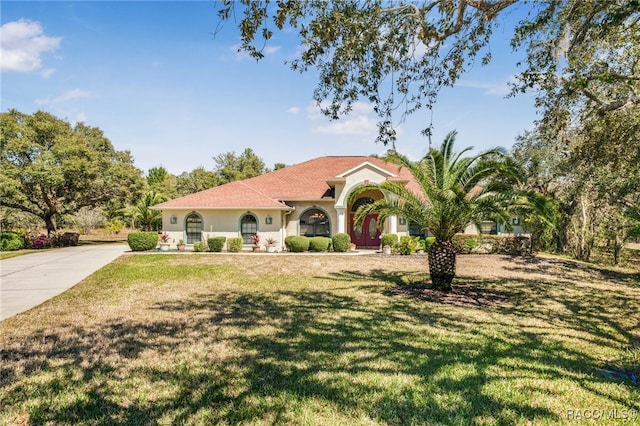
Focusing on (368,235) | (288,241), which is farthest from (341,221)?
(288,241)

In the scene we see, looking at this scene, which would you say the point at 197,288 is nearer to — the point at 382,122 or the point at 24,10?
the point at 382,122

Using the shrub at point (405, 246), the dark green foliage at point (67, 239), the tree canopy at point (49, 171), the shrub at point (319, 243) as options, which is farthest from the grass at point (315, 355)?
the dark green foliage at point (67, 239)

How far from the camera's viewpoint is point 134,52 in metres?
11.1

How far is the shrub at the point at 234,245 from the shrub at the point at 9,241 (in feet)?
51.3

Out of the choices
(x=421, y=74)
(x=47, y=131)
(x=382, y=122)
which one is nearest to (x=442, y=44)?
(x=421, y=74)

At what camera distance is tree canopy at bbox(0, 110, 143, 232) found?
2575 cm

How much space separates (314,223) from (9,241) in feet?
71.4

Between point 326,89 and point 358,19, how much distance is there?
179cm

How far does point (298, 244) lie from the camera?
23781 millimetres

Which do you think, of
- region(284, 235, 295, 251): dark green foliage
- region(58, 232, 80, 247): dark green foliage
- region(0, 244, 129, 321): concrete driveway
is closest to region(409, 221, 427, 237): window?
region(284, 235, 295, 251): dark green foliage

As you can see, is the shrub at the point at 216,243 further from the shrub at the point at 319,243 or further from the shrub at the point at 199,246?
the shrub at the point at 319,243

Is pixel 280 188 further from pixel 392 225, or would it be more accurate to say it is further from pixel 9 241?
pixel 9 241

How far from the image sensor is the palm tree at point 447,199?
36.7ft

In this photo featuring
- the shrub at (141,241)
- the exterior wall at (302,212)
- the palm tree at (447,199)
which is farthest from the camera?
the exterior wall at (302,212)
